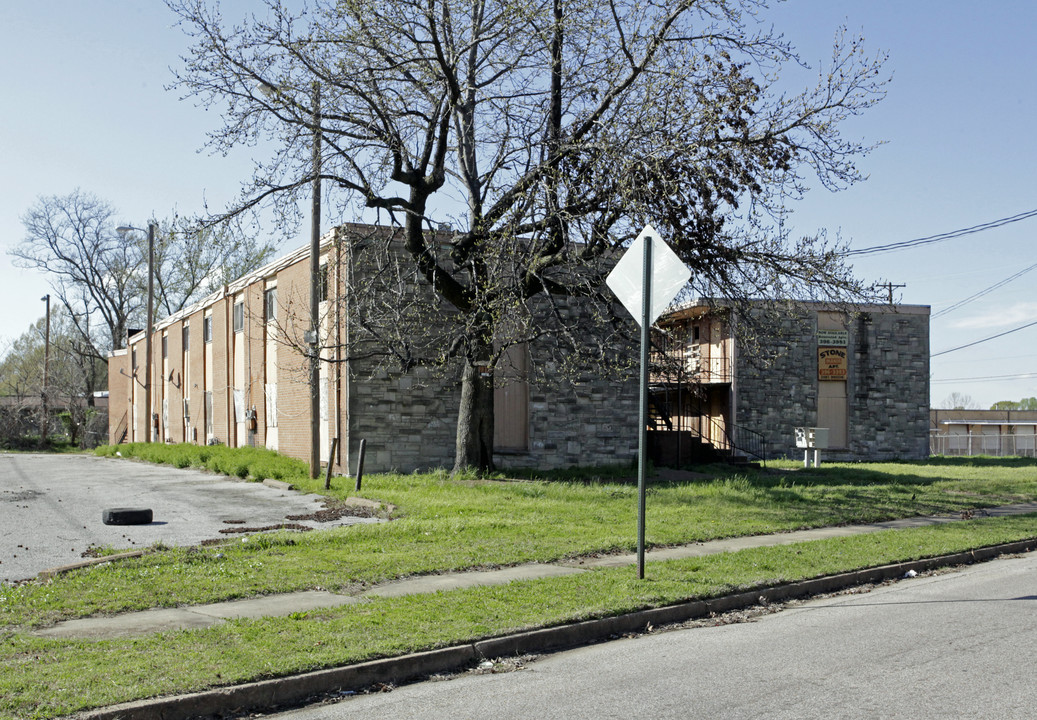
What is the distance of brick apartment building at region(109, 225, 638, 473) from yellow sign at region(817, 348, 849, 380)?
11.6 metres

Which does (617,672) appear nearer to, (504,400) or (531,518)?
(531,518)

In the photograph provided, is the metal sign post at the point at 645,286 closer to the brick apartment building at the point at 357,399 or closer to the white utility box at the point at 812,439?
the brick apartment building at the point at 357,399

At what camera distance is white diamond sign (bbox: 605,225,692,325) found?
9445mm

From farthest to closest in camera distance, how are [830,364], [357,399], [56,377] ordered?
[56,377] < [830,364] < [357,399]

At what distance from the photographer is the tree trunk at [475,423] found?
1981 centimetres

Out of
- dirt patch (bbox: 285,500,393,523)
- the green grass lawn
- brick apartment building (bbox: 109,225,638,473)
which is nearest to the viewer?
the green grass lawn

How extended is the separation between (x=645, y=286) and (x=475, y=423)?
1088 centimetres

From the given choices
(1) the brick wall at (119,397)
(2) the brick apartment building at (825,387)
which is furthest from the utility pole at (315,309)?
(1) the brick wall at (119,397)

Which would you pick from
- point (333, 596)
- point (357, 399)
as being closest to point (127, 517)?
point (333, 596)

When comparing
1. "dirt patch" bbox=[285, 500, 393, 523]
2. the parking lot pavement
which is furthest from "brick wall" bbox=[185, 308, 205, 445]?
"dirt patch" bbox=[285, 500, 393, 523]

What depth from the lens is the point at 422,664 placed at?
6.70m

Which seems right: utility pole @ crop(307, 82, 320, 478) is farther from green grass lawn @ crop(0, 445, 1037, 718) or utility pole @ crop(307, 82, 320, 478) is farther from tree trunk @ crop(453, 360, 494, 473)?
tree trunk @ crop(453, 360, 494, 473)

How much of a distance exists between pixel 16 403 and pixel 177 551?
55.7 metres

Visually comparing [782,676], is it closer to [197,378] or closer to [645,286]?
[645,286]
